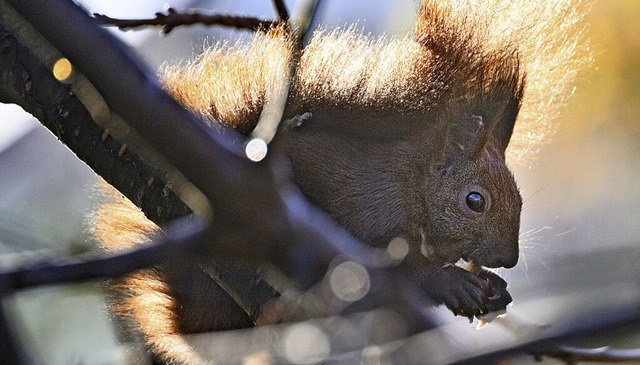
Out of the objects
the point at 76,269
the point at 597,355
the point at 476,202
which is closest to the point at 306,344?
the point at 597,355

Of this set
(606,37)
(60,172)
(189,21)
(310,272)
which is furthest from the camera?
(60,172)

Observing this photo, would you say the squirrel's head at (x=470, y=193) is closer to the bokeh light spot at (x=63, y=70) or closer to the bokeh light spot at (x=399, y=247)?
the bokeh light spot at (x=399, y=247)

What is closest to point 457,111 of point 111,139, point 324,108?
point 324,108

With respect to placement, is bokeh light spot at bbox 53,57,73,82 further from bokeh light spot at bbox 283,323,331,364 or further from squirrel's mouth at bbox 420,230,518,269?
squirrel's mouth at bbox 420,230,518,269

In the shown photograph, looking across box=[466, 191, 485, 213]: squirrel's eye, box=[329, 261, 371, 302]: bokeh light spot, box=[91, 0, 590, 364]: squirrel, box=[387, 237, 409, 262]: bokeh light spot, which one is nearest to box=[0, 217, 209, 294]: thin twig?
box=[329, 261, 371, 302]: bokeh light spot

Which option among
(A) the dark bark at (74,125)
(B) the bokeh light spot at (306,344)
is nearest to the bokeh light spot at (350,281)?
(B) the bokeh light spot at (306,344)

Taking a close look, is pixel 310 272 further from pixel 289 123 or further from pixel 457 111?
pixel 457 111

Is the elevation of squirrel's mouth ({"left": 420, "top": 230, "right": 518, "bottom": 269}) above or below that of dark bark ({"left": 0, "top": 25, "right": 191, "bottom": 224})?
above

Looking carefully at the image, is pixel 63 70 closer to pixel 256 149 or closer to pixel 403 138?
pixel 256 149

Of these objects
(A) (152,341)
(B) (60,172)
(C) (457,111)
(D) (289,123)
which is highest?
(B) (60,172)
